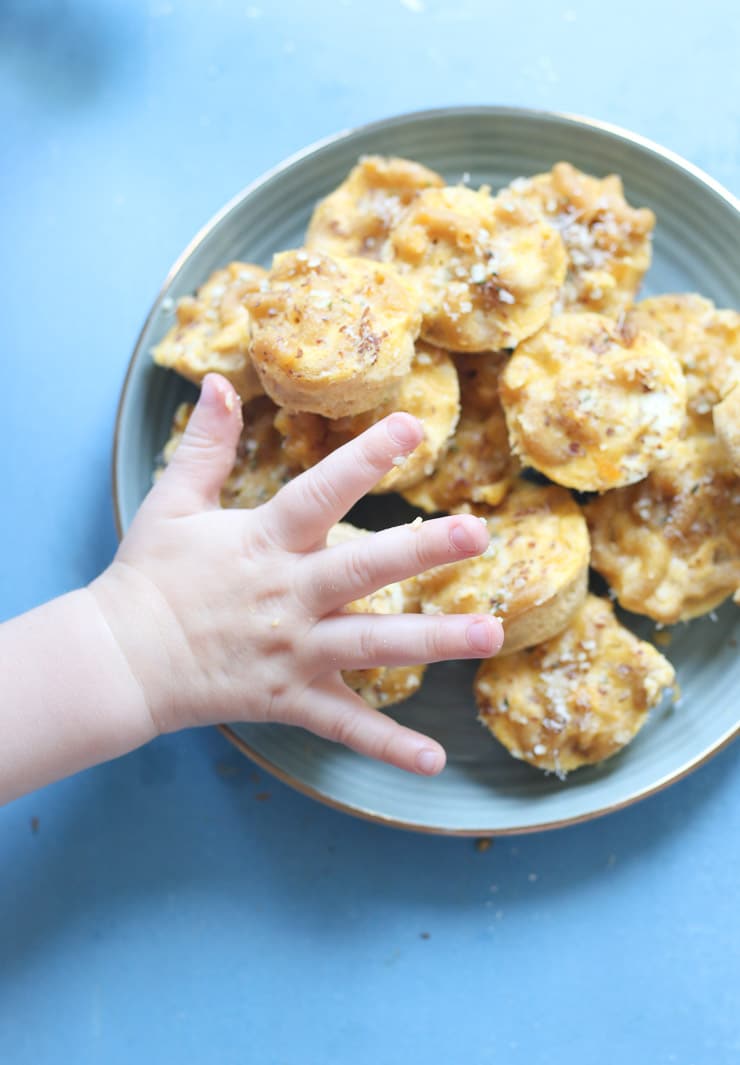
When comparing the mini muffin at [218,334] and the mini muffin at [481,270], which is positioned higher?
the mini muffin at [481,270]

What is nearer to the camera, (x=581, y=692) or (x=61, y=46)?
(x=581, y=692)

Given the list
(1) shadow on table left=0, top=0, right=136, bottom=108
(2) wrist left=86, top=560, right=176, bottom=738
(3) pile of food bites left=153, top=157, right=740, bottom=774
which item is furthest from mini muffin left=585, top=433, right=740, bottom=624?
(1) shadow on table left=0, top=0, right=136, bottom=108

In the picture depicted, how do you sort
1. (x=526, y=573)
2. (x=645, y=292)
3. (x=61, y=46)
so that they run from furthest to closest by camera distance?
(x=61, y=46) < (x=645, y=292) < (x=526, y=573)

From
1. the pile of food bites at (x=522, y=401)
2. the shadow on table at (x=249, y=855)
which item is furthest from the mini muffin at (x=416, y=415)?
the shadow on table at (x=249, y=855)

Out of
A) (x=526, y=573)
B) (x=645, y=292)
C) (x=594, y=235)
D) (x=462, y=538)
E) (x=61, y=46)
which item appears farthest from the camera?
(x=61, y=46)

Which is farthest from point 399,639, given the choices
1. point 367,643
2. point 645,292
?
point 645,292

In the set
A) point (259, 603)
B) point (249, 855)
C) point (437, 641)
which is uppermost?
point (437, 641)

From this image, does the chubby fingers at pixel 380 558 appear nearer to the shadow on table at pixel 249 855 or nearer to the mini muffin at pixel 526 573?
the mini muffin at pixel 526 573

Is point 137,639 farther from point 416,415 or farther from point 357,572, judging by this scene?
point 416,415
